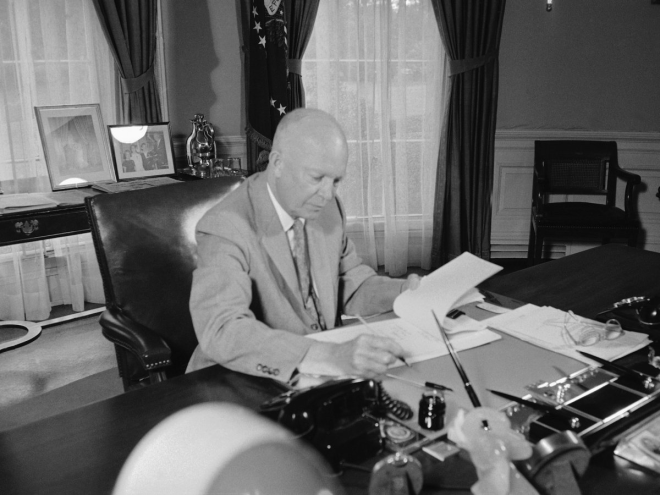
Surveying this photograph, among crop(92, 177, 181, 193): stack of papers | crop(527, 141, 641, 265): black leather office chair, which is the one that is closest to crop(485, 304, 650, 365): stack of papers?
crop(92, 177, 181, 193): stack of papers

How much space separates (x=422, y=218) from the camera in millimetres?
4773

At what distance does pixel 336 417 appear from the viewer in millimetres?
1053

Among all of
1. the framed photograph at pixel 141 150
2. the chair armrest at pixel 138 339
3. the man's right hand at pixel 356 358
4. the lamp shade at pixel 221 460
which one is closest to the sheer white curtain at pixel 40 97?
the framed photograph at pixel 141 150

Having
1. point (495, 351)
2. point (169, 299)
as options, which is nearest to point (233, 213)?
point (169, 299)

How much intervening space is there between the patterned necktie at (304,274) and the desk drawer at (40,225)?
1.82 metres

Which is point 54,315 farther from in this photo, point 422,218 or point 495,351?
point 495,351

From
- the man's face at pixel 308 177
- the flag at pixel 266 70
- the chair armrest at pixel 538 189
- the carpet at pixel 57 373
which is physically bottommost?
the carpet at pixel 57 373

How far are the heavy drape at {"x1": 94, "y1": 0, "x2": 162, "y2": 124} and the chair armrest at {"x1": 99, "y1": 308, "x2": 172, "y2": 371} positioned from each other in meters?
2.37

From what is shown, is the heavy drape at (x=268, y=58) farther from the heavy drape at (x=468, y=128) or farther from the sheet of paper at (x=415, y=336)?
the sheet of paper at (x=415, y=336)

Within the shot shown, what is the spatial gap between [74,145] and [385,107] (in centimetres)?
208

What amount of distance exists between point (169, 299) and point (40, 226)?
1.64 meters

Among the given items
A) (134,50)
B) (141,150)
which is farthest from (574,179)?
(134,50)

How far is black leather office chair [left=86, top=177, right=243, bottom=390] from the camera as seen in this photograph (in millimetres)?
1764

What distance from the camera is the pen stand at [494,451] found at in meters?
0.87
